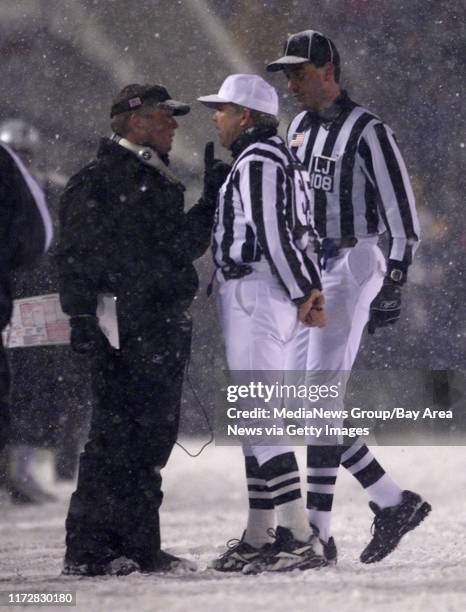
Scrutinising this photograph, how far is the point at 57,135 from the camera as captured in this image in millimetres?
3023

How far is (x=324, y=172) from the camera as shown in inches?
111

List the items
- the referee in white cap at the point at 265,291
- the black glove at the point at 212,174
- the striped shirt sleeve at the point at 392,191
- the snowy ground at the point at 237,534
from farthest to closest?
the striped shirt sleeve at the point at 392,191
the black glove at the point at 212,174
the referee in white cap at the point at 265,291
the snowy ground at the point at 237,534

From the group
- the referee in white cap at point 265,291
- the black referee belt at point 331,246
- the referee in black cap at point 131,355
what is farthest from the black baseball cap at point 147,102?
the black referee belt at point 331,246

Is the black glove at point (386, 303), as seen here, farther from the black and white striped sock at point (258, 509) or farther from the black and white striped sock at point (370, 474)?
the black and white striped sock at point (258, 509)

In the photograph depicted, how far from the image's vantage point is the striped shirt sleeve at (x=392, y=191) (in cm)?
283

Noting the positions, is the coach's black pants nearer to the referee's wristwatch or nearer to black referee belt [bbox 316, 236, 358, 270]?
black referee belt [bbox 316, 236, 358, 270]

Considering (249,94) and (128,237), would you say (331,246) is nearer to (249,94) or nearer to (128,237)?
(249,94)

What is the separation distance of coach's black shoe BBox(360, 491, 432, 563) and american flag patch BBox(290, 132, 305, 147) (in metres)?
0.90

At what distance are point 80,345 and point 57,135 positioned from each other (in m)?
0.77

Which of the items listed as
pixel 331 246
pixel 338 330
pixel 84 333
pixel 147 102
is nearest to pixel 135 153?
pixel 147 102

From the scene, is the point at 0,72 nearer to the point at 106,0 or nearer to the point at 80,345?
the point at 106,0

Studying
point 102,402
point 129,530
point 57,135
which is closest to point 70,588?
point 129,530

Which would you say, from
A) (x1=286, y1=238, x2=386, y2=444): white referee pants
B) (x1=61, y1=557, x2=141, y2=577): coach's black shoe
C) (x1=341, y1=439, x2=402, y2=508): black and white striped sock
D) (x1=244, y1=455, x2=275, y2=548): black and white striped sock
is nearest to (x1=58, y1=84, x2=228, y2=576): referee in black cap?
(x1=61, y1=557, x2=141, y2=577): coach's black shoe

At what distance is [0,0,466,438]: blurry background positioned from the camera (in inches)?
116
